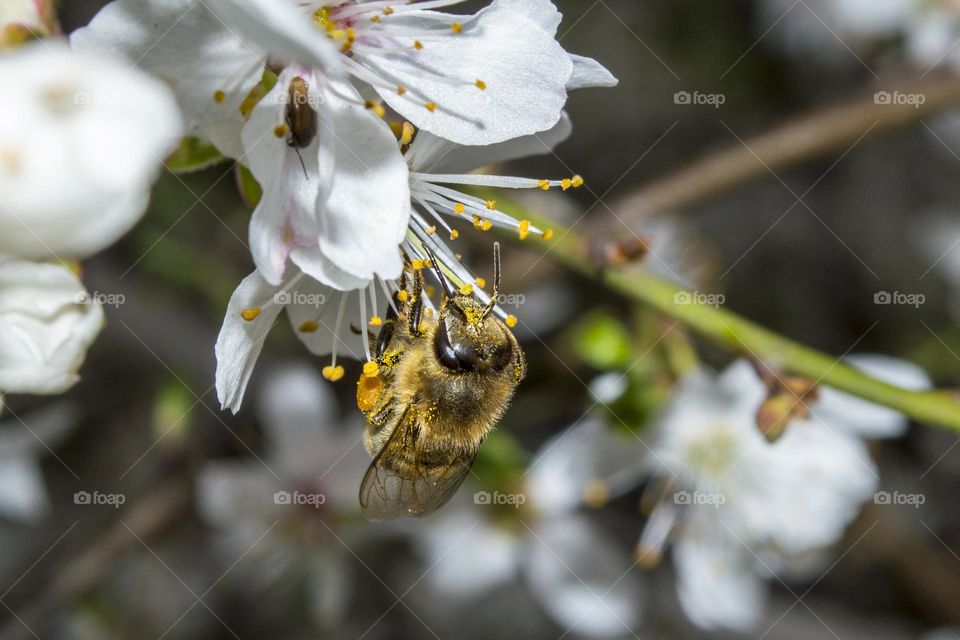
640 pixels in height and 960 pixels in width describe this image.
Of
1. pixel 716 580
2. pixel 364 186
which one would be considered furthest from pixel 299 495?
pixel 364 186

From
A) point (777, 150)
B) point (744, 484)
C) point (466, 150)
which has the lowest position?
point (744, 484)

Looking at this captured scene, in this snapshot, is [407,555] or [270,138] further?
[407,555]

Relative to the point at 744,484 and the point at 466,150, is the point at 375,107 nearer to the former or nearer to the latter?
the point at 466,150

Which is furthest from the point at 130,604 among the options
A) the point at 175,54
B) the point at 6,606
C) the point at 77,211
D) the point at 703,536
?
the point at 77,211

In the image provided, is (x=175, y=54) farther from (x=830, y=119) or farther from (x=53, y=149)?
(x=830, y=119)

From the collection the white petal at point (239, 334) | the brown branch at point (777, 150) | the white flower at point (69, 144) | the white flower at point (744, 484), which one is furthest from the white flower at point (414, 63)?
the brown branch at point (777, 150)

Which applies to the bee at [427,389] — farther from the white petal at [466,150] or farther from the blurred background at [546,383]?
the blurred background at [546,383]

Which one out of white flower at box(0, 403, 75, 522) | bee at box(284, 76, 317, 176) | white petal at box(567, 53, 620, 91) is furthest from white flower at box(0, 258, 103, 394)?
white flower at box(0, 403, 75, 522)
